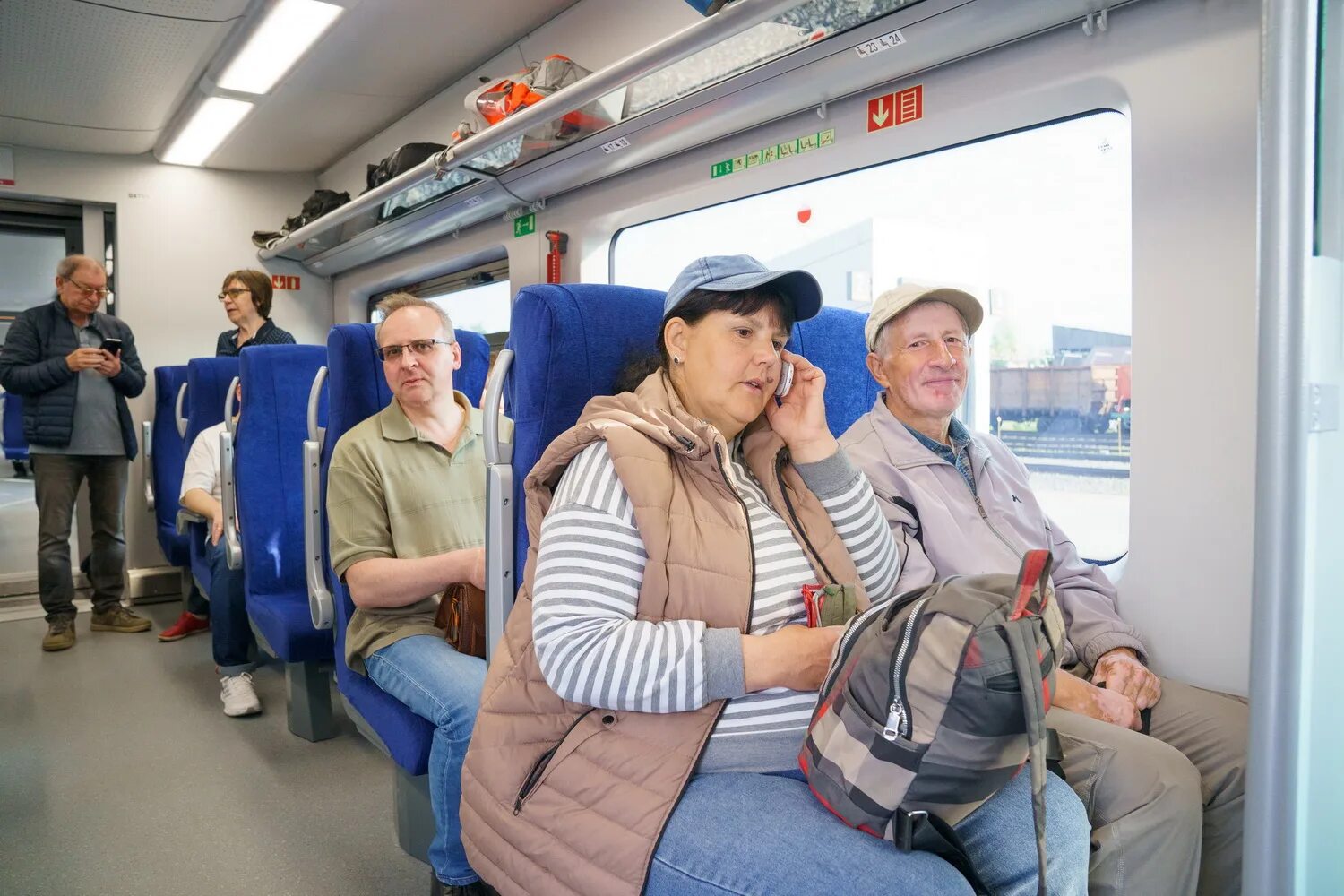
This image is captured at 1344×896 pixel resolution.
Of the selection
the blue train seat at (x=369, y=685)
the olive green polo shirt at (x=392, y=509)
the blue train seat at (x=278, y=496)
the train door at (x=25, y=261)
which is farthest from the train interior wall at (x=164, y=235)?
the olive green polo shirt at (x=392, y=509)

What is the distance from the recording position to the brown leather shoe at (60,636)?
4.74 m

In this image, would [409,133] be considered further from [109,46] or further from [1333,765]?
[1333,765]

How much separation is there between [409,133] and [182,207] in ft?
6.86

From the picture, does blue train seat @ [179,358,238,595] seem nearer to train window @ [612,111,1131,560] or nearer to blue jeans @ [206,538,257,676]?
blue jeans @ [206,538,257,676]

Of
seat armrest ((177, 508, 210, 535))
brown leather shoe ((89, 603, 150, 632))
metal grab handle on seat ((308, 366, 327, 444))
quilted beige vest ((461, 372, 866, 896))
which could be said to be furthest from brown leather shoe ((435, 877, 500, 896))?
brown leather shoe ((89, 603, 150, 632))

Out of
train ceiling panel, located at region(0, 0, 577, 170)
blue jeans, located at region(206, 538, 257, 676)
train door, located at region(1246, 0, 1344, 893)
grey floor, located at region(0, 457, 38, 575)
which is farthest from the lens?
grey floor, located at region(0, 457, 38, 575)

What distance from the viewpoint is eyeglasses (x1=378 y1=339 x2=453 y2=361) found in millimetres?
2600

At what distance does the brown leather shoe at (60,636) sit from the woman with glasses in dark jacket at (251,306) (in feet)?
5.80

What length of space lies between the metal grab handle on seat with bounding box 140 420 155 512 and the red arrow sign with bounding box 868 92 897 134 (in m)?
4.85

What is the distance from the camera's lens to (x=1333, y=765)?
121 centimetres

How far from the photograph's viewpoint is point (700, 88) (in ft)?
9.60

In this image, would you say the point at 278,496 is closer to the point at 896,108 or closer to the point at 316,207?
the point at 896,108

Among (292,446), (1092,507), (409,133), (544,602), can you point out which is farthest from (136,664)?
(1092,507)

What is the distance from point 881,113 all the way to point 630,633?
2.00 meters
